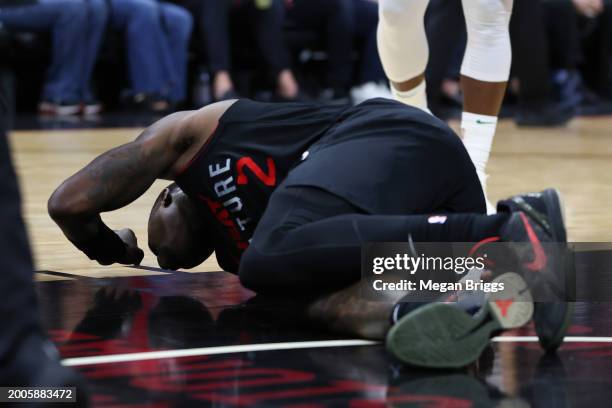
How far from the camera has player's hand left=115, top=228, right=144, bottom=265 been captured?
2.60m

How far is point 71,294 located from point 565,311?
101 cm

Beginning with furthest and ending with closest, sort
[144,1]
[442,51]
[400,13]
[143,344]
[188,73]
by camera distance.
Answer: [188,73]
[144,1]
[442,51]
[400,13]
[143,344]

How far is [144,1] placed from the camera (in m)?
7.22

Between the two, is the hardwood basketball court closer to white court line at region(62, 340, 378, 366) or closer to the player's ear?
white court line at region(62, 340, 378, 366)

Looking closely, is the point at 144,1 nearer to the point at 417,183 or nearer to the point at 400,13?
the point at 400,13

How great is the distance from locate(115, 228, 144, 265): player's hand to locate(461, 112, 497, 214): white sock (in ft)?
3.05

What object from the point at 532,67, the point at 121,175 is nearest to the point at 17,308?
the point at 121,175

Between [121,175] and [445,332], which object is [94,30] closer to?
[121,175]

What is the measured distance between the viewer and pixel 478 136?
3.21m

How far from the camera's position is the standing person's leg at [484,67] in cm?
322

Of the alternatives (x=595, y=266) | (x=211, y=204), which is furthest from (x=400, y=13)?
(x=211, y=204)

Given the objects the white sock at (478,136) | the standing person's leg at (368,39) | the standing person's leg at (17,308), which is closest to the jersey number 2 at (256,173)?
the white sock at (478,136)

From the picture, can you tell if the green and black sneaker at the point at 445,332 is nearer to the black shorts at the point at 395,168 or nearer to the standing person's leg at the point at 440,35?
the black shorts at the point at 395,168

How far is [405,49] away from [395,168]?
4.20ft
